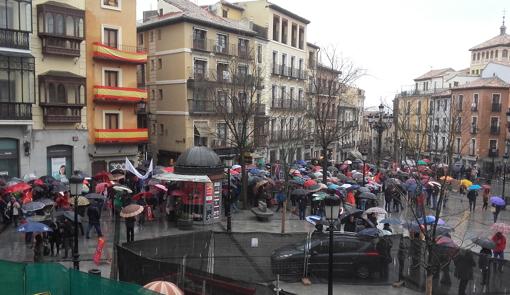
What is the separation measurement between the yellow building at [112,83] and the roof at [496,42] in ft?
199

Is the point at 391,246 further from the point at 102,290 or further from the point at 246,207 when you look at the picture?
the point at 246,207

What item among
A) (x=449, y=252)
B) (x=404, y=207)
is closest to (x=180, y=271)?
(x=449, y=252)

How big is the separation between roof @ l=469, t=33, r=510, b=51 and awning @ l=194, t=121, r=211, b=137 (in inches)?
2145

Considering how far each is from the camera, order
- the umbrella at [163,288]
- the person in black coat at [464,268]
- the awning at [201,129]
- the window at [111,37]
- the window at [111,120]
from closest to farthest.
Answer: the umbrella at [163,288] → the person in black coat at [464,268] → the window at [111,37] → the window at [111,120] → the awning at [201,129]

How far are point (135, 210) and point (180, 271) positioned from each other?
564 centimetres

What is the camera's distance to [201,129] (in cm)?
3966

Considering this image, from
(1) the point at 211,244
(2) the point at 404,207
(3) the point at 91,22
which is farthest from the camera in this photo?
(3) the point at 91,22

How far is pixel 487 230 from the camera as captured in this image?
75.6 ft

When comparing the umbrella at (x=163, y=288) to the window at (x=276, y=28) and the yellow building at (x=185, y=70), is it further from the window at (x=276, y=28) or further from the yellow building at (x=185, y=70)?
the window at (x=276, y=28)

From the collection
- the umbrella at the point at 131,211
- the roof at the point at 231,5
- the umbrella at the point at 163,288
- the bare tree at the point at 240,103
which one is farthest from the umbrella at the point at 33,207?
the roof at the point at 231,5

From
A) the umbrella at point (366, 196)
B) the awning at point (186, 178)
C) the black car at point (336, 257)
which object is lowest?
the black car at point (336, 257)

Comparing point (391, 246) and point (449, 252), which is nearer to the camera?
point (449, 252)

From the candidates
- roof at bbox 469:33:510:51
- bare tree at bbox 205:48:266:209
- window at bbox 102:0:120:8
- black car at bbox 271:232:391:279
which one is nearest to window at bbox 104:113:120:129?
bare tree at bbox 205:48:266:209

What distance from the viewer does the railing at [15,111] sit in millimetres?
26797
